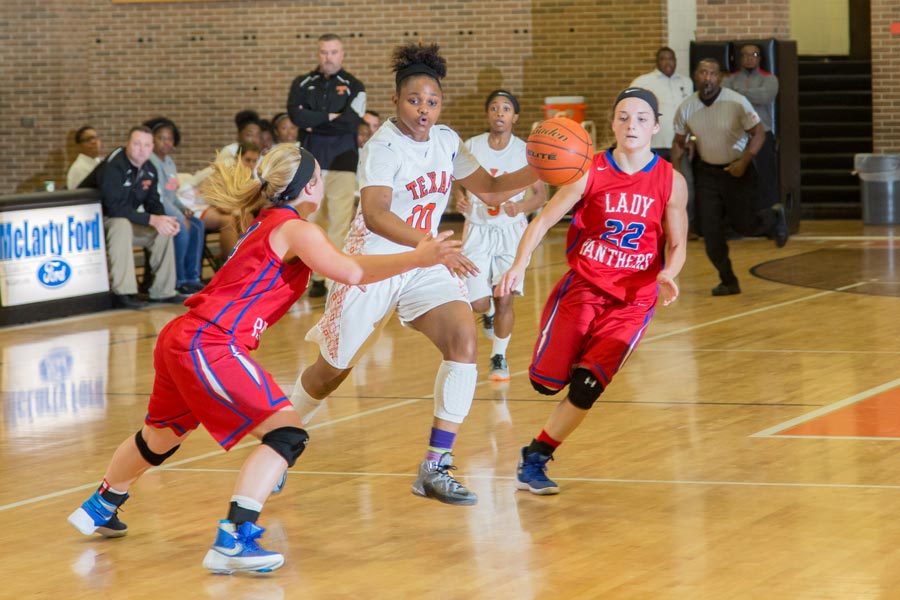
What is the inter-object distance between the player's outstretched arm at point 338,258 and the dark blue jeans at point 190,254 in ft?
27.1

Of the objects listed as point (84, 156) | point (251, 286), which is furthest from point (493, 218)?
point (84, 156)

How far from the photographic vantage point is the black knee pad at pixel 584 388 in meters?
5.59

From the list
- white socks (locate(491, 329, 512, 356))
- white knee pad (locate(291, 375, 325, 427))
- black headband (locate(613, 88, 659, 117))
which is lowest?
white socks (locate(491, 329, 512, 356))

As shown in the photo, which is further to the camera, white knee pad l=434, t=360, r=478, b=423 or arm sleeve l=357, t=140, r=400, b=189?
arm sleeve l=357, t=140, r=400, b=189

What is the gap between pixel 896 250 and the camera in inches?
570

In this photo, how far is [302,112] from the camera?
12.5 metres

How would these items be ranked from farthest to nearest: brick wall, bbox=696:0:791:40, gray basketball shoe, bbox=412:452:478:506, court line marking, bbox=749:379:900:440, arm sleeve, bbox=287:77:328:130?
brick wall, bbox=696:0:791:40 → arm sleeve, bbox=287:77:328:130 → court line marking, bbox=749:379:900:440 → gray basketball shoe, bbox=412:452:478:506

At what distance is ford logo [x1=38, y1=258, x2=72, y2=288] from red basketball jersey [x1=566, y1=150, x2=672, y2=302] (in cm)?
686

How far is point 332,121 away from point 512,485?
721cm

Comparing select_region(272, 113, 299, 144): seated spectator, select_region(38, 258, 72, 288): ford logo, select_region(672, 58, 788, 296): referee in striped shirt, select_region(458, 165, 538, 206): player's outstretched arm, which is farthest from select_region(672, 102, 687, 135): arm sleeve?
select_region(458, 165, 538, 206): player's outstretched arm

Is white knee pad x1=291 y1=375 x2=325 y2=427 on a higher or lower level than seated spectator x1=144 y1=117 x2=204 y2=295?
lower

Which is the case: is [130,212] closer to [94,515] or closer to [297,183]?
[94,515]

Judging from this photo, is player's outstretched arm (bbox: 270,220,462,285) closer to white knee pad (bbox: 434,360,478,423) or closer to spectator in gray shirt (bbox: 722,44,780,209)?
white knee pad (bbox: 434,360,478,423)

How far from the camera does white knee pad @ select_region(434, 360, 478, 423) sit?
5652 millimetres
